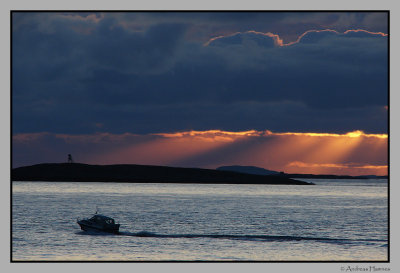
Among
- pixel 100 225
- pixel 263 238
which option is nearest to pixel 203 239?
pixel 263 238

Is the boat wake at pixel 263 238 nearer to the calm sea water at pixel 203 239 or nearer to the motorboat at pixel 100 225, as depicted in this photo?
the calm sea water at pixel 203 239

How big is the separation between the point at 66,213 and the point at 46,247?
44.7m

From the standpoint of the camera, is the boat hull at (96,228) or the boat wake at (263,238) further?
the boat hull at (96,228)

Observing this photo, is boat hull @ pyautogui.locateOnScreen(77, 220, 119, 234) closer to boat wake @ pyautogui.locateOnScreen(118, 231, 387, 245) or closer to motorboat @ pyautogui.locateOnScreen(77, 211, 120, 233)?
motorboat @ pyautogui.locateOnScreen(77, 211, 120, 233)

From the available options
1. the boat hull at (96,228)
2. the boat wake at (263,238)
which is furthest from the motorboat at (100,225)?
the boat wake at (263,238)

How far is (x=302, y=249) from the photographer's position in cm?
5966

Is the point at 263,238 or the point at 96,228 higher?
the point at 96,228

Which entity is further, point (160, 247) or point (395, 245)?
point (160, 247)

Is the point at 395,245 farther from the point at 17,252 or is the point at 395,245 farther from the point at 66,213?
the point at 66,213

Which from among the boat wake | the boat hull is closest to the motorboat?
Answer: the boat hull

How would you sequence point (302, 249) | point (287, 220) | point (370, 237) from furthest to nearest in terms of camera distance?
point (287, 220)
point (370, 237)
point (302, 249)

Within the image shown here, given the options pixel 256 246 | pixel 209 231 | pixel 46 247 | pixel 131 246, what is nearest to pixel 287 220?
pixel 209 231

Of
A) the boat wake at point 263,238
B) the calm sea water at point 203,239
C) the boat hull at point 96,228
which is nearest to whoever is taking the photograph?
the calm sea water at point 203,239

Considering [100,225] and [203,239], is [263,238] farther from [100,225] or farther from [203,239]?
[100,225]
